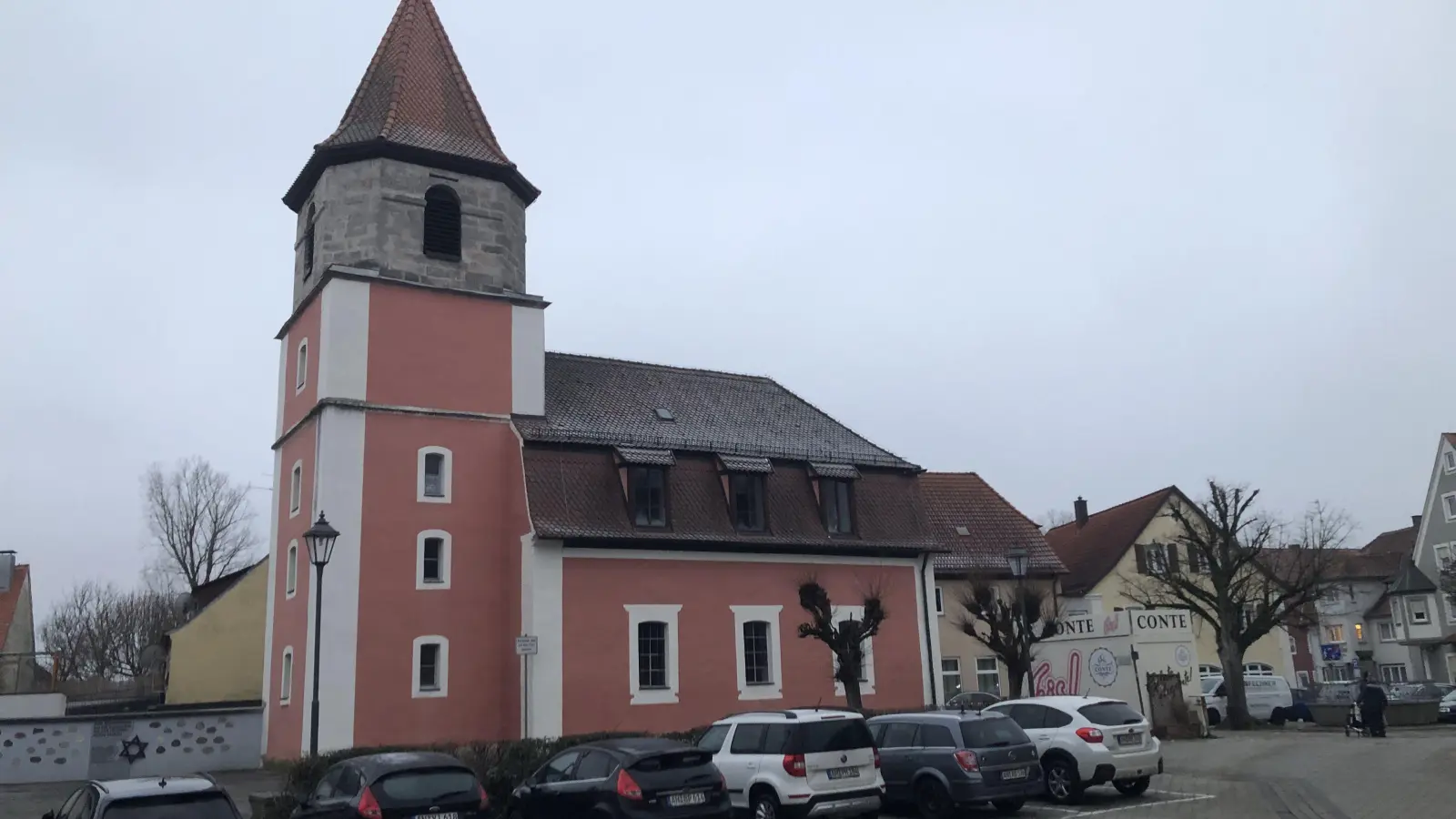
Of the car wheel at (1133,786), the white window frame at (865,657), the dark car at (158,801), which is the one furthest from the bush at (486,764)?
the white window frame at (865,657)

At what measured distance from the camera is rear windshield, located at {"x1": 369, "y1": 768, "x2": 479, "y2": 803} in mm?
12828

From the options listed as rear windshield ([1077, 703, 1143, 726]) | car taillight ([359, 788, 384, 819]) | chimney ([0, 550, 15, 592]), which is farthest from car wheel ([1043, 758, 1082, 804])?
chimney ([0, 550, 15, 592])

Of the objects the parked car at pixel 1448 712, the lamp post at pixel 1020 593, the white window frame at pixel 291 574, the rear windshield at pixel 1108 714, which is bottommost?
the parked car at pixel 1448 712

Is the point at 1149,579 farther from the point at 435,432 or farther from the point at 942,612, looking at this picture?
the point at 435,432

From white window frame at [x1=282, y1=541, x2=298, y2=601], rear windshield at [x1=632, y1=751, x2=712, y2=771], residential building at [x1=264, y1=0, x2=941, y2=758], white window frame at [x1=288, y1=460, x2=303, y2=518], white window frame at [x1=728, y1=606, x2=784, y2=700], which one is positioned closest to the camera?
rear windshield at [x1=632, y1=751, x2=712, y2=771]

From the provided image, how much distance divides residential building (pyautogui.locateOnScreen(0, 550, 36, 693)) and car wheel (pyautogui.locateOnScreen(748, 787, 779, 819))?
1341 inches

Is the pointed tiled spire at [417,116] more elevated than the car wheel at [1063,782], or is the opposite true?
the pointed tiled spire at [417,116]

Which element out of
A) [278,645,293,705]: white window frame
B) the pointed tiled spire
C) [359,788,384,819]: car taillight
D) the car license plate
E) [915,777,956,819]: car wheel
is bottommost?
[915,777,956,819]: car wheel

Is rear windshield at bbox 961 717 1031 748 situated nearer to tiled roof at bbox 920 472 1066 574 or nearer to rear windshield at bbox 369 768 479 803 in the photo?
rear windshield at bbox 369 768 479 803

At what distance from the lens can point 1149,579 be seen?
151 ft

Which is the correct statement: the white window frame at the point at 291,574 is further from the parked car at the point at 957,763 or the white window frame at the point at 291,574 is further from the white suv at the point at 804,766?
the parked car at the point at 957,763

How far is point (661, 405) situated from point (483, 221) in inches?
289

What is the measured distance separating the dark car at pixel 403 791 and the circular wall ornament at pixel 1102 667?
2407cm

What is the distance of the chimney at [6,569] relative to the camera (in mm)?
50188
